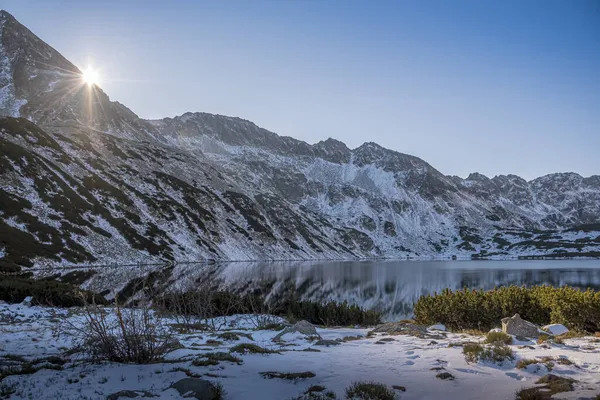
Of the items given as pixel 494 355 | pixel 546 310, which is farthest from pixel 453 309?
pixel 494 355

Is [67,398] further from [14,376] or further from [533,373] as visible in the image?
[533,373]

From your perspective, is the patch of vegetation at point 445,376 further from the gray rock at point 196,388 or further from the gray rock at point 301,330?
the gray rock at point 301,330

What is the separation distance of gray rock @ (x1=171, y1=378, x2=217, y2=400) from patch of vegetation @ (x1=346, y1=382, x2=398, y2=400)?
116 inches

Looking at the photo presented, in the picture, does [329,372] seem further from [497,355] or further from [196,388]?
[497,355]

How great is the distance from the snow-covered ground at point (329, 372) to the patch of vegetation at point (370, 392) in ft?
0.78

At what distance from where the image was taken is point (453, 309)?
2356 centimetres

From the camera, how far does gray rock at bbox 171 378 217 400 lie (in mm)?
8438

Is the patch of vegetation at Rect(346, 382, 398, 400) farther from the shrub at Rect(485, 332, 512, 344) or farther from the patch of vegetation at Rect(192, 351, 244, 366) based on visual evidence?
the shrub at Rect(485, 332, 512, 344)

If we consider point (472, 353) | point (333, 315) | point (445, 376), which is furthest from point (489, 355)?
point (333, 315)

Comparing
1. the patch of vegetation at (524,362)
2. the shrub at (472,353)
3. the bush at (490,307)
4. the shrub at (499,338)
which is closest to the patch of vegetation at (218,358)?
the shrub at (472,353)

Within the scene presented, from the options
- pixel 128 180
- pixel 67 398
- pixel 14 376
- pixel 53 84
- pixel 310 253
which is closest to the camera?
pixel 67 398

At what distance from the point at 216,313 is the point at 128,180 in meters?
119

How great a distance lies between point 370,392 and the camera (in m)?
8.33

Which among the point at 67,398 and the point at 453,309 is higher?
the point at 67,398
